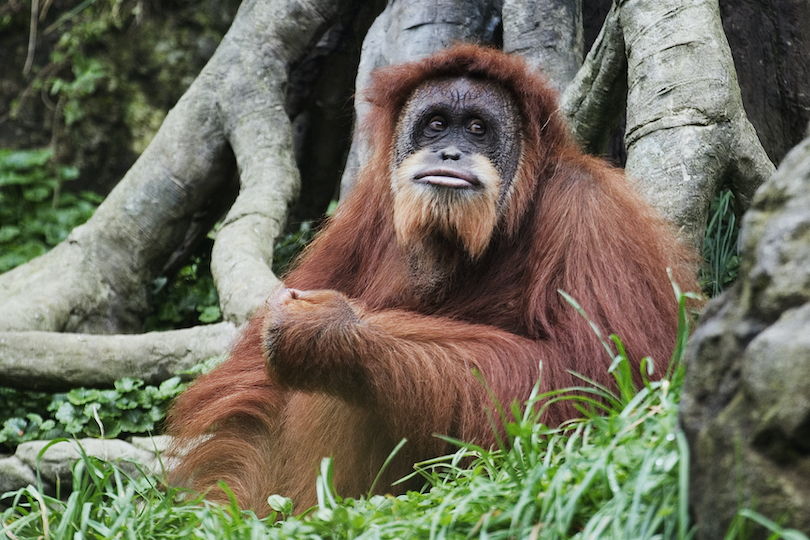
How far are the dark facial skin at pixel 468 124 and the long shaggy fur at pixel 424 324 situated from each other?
50 millimetres

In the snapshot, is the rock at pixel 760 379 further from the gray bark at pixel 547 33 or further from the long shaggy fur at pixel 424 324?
the gray bark at pixel 547 33

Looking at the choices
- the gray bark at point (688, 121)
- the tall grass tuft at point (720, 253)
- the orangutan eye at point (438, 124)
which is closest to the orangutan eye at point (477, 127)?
the orangutan eye at point (438, 124)

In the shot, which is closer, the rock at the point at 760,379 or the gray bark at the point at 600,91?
the rock at the point at 760,379

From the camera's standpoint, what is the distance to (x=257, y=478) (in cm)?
369

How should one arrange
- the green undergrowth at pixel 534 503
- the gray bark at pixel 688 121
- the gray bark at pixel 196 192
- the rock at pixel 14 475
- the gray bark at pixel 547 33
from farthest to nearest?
the gray bark at pixel 196 192 → the gray bark at pixel 547 33 → the rock at pixel 14 475 → the gray bark at pixel 688 121 → the green undergrowth at pixel 534 503

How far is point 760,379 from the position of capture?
1.58m

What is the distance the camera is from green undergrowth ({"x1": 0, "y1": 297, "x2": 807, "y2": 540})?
1853mm

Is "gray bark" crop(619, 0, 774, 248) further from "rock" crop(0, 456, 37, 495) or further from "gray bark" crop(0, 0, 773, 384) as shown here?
"rock" crop(0, 456, 37, 495)

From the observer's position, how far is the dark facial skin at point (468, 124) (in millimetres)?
3744

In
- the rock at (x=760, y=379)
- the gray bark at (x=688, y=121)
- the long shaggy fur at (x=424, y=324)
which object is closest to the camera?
the rock at (x=760, y=379)

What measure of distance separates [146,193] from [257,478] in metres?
3.09

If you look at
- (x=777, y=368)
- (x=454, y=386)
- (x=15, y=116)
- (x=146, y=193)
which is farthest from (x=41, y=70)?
(x=777, y=368)

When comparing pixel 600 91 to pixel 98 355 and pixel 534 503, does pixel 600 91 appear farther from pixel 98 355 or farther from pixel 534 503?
pixel 534 503

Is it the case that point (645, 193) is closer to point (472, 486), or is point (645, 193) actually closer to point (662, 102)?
point (662, 102)
